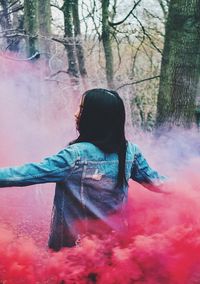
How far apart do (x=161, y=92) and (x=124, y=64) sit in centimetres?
1980

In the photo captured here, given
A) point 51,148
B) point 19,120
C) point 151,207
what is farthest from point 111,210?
point 19,120

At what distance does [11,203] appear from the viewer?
8336mm

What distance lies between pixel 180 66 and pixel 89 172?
3255 mm

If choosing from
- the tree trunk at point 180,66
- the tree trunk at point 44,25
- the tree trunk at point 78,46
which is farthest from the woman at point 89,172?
the tree trunk at point 78,46

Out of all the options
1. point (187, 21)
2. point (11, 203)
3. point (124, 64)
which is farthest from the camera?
point (124, 64)

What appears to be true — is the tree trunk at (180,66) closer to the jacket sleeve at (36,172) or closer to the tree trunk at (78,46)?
the jacket sleeve at (36,172)

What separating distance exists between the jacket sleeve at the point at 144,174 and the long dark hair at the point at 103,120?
8.9 inches

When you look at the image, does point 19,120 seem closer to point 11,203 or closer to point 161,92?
point 11,203

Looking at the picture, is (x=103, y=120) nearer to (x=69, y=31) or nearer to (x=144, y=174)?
(x=144, y=174)

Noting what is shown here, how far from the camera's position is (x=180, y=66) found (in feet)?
18.0

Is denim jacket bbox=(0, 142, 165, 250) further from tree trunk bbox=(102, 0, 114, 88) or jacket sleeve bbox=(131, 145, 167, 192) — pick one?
tree trunk bbox=(102, 0, 114, 88)

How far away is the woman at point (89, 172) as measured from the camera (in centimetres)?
247

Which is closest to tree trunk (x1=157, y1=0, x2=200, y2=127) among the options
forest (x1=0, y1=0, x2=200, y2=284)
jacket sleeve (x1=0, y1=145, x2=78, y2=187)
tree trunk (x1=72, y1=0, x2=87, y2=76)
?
forest (x1=0, y1=0, x2=200, y2=284)

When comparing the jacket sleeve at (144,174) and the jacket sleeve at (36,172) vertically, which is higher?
the jacket sleeve at (36,172)
